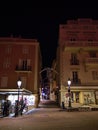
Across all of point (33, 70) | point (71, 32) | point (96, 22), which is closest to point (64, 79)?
point (33, 70)

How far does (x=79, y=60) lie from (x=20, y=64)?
11.7 metres

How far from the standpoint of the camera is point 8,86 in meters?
30.5

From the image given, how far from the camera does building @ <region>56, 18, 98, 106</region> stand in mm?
30442

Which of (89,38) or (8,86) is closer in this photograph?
(8,86)

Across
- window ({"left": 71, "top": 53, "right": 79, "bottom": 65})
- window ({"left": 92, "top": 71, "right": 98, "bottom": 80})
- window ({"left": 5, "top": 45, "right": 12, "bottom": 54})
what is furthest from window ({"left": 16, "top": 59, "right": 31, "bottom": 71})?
window ({"left": 92, "top": 71, "right": 98, "bottom": 80})

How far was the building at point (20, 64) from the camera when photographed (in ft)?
102

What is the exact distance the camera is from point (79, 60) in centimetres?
3250

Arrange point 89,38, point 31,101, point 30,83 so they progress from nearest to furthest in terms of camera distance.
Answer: point 31,101 < point 30,83 < point 89,38

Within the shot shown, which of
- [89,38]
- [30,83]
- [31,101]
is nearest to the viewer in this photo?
[31,101]

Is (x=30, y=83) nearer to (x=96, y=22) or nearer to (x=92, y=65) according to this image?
(x=92, y=65)

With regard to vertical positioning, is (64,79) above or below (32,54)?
below

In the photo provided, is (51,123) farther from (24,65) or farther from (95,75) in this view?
(95,75)

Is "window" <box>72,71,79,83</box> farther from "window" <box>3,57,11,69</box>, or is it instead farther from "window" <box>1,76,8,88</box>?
"window" <box>1,76,8,88</box>

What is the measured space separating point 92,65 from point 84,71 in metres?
1.91
